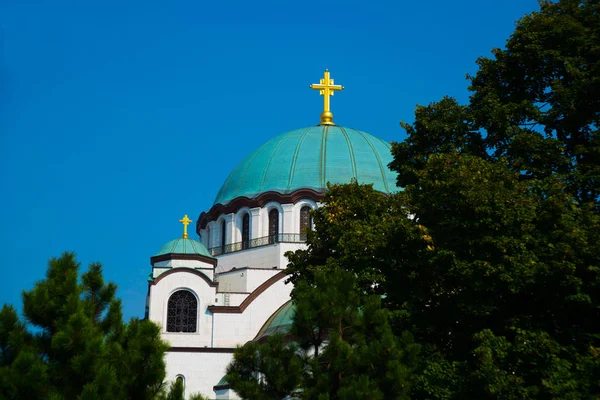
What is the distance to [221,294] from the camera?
109 feet

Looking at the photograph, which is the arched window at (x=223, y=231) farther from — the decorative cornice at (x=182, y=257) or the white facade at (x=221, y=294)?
the decorative cornice at (x=182, y=257)

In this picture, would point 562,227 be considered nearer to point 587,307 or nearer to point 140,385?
point 587,307

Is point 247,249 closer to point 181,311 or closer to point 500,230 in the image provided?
point 181,311

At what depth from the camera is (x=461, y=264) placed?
17438mm

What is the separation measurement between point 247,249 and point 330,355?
20.8 m

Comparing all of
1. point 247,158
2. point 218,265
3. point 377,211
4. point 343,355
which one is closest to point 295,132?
point 247,158

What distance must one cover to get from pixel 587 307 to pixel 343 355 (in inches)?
210

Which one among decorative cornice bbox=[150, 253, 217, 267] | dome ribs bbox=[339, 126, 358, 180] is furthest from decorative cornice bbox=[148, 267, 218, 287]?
dome ribs bbox=[339, 126, 358, 180]

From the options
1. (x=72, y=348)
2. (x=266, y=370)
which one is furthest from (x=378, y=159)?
(x=72, y=348)

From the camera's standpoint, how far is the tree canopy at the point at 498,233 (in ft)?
54.9

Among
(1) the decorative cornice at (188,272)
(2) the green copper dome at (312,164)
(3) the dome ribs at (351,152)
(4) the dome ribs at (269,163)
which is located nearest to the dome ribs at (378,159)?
(2) the green copper dome at (312,164)

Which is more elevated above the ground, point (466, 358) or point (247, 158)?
point (247, 158)

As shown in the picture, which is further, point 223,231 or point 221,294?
point 223,231

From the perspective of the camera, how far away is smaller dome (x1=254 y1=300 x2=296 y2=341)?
99.4 feet
